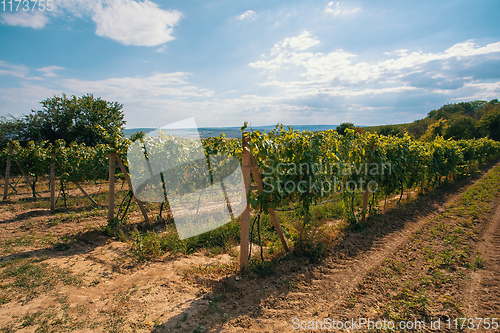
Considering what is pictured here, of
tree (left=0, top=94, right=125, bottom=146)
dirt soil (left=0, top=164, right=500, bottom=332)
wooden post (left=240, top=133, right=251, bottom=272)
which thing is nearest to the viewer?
dirt soil (left=0, top=164, right=500, bottom=332)

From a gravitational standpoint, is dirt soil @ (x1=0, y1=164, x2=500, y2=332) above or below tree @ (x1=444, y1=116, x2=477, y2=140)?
below

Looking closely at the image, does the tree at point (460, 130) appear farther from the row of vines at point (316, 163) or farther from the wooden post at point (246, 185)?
the wooden post at point (246, 185)

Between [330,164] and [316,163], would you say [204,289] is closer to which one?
[316,163]

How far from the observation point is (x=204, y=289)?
3600 millimetres

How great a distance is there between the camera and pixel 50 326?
2.76m

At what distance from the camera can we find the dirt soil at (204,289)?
2.89 m

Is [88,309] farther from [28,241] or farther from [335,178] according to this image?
[335,178]

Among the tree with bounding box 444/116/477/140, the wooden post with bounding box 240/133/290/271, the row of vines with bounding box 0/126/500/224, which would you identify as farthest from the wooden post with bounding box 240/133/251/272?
the tree with bounding box 444/116/477/140

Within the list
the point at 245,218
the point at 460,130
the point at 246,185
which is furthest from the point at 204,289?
the point at 460,130

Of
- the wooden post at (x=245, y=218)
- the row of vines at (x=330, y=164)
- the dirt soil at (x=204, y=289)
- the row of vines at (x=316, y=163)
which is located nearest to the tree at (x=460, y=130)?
the row of vines at (x=316, y=163)

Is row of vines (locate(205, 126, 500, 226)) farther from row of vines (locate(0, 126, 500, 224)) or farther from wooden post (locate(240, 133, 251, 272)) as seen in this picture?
wooden post (locate(240, 133, 251, 272))

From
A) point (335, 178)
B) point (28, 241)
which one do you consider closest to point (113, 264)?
point (28, 241)

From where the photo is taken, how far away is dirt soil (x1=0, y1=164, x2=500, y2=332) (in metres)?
2.89

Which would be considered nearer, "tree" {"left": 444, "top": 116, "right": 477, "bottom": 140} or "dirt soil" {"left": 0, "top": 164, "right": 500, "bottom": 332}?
"dirt soil" {"left": 0, "top": 164, "right": 500, "bottom": 332}
